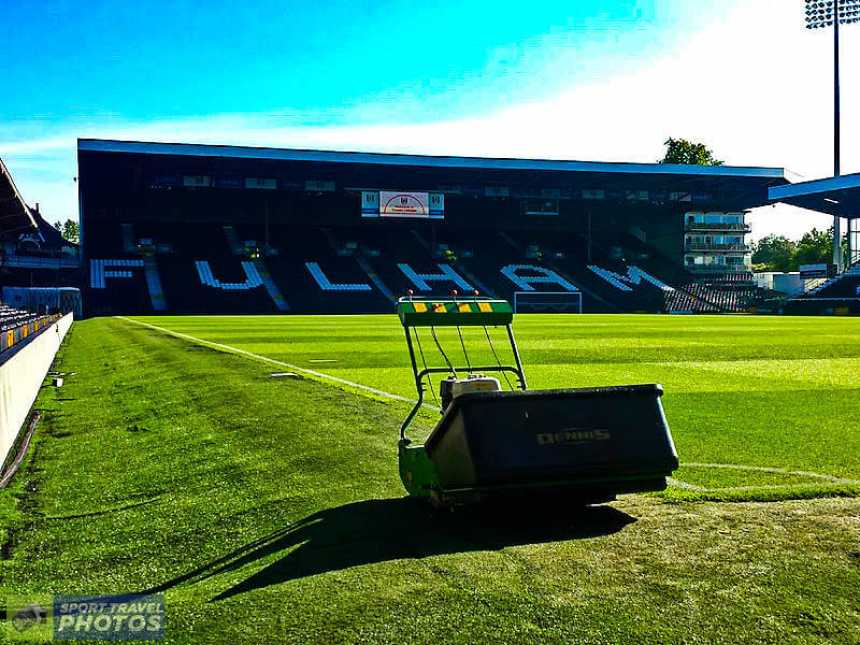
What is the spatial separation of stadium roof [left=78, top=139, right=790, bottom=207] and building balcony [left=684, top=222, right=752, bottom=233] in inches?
266

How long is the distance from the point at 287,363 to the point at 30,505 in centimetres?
1006

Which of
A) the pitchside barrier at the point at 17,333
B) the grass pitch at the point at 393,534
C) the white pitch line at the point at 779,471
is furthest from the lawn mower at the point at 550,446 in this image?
the pitchside barrier at the point at 17,333

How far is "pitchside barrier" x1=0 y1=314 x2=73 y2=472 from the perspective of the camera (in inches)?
366

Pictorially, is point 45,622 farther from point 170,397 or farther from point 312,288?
point 312,288

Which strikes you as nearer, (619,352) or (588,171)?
(619,352)

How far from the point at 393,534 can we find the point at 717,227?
7976 cm

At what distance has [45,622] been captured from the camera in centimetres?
402

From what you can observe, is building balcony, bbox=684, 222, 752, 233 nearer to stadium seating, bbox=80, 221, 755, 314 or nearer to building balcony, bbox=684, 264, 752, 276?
building balcony, bbox=684, 264, 752, 276

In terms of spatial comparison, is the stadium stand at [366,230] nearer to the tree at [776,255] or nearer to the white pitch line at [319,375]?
the white pitch line at [319,375]

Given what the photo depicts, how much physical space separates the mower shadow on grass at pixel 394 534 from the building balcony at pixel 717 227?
3034 inches

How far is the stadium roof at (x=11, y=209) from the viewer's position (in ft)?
63.8

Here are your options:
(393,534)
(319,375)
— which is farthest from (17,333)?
(393,534)

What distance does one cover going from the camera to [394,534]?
16.9 feet

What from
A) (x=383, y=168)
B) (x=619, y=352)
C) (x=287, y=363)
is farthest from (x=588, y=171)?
(x=287, y=363)
